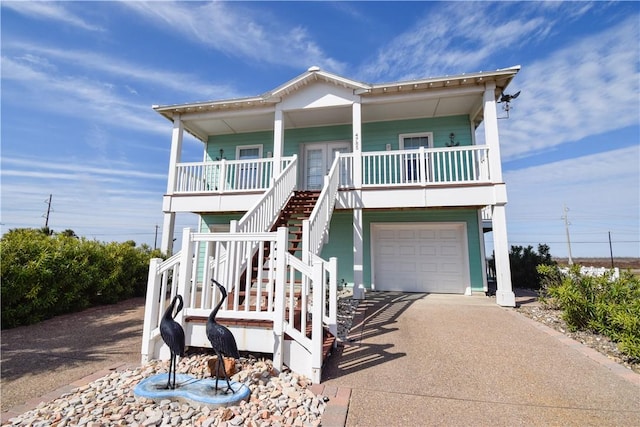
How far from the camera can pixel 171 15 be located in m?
6.42

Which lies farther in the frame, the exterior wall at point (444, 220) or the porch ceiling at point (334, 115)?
the exterior wall at point (444, 220)

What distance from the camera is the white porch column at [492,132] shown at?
688cm

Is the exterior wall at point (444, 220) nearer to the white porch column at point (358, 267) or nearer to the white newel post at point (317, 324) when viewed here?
the white porch column at point (358, 267)

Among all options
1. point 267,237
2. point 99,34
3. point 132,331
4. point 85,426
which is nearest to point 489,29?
point 267,237

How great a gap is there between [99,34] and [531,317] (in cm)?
1088

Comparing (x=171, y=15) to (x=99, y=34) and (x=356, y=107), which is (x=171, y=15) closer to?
(x=99, y=34)

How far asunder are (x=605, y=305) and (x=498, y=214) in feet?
9.18

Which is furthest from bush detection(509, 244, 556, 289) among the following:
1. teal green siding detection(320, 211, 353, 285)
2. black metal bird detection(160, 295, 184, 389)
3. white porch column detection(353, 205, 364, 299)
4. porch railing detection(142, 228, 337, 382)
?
black metal bird detection(160, 295, 184, 389)

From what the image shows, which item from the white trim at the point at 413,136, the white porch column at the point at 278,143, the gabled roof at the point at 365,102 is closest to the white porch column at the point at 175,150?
the gabled roof at the point at 365,102

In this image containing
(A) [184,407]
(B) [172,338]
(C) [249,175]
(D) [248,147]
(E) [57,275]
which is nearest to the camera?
(A) [184,407]

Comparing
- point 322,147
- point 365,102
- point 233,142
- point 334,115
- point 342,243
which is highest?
point 334,115

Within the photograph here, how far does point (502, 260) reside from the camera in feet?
21.7

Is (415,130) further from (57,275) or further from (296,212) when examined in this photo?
(57,275)

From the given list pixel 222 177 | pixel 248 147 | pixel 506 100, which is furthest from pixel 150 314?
pixel 506 100
